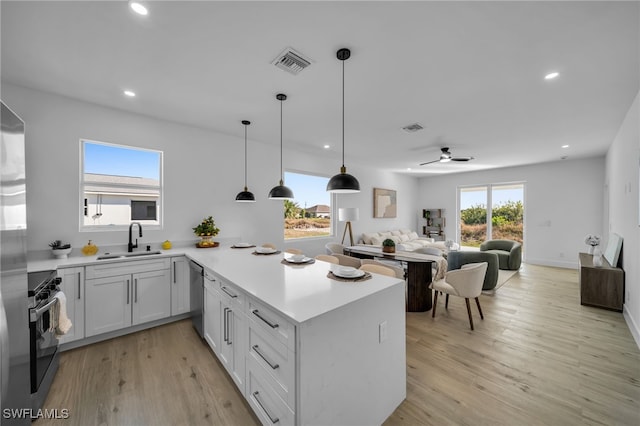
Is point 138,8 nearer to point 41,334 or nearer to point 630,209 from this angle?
point 41,334

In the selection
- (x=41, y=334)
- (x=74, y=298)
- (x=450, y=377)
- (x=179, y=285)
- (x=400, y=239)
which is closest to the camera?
(x=41, y=334)

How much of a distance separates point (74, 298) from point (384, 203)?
6.89 meters

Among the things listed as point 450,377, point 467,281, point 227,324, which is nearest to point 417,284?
point 467,281

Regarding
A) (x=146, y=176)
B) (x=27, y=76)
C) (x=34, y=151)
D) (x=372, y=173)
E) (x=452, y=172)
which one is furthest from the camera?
(x=452, y=172)

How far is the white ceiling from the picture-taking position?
168 centimetres

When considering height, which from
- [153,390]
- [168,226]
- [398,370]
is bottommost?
[153,390]

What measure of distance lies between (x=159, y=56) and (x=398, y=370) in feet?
10.7

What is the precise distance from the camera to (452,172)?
796cm

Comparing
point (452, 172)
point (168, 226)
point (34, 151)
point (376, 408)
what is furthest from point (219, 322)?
point (452, 172)

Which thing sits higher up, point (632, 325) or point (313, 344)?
point (313, 344)

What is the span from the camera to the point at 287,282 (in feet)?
6.23

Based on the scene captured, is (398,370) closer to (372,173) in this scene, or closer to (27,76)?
(27,76)

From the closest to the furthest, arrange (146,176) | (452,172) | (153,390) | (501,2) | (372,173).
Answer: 1. (501,2)
2. (153,390)
3. (146,176)
4. (372,173)
5. (452,172)

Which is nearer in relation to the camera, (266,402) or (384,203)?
(266,402)
